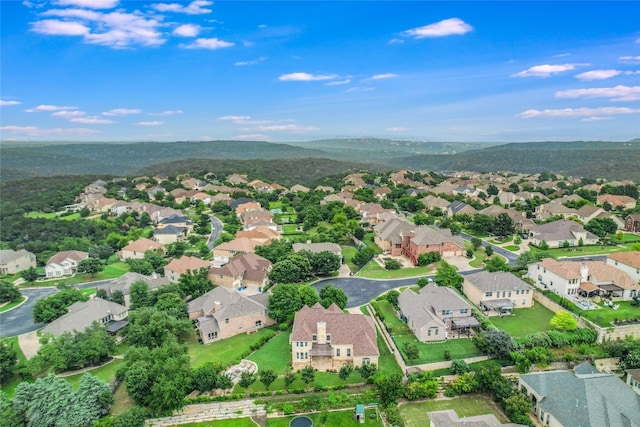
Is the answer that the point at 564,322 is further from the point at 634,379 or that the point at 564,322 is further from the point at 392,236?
the point at 392,236

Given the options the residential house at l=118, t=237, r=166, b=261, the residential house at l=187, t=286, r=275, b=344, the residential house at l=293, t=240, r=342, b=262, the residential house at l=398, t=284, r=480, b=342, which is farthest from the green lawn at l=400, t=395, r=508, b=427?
the residential house at l=118, t=237, r=166, b=261

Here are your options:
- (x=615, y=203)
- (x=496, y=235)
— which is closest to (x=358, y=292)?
(x=496, y=235)

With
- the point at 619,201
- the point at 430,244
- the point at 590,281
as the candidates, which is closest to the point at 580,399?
the point at 590,281

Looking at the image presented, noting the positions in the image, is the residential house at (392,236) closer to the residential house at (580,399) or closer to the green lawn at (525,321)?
the green lawn at (525,321)

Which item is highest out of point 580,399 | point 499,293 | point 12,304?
point 499,293

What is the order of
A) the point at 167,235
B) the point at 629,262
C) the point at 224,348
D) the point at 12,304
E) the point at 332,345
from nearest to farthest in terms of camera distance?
the point at 332,345, the point at 224,348, the point at 629,262, the point at 12,304, the point at 167,235

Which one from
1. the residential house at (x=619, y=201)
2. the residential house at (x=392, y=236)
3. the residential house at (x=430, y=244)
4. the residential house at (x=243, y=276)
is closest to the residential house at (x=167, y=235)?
the residential house at (x=243, y=276)

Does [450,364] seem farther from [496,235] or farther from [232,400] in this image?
[496,235]
